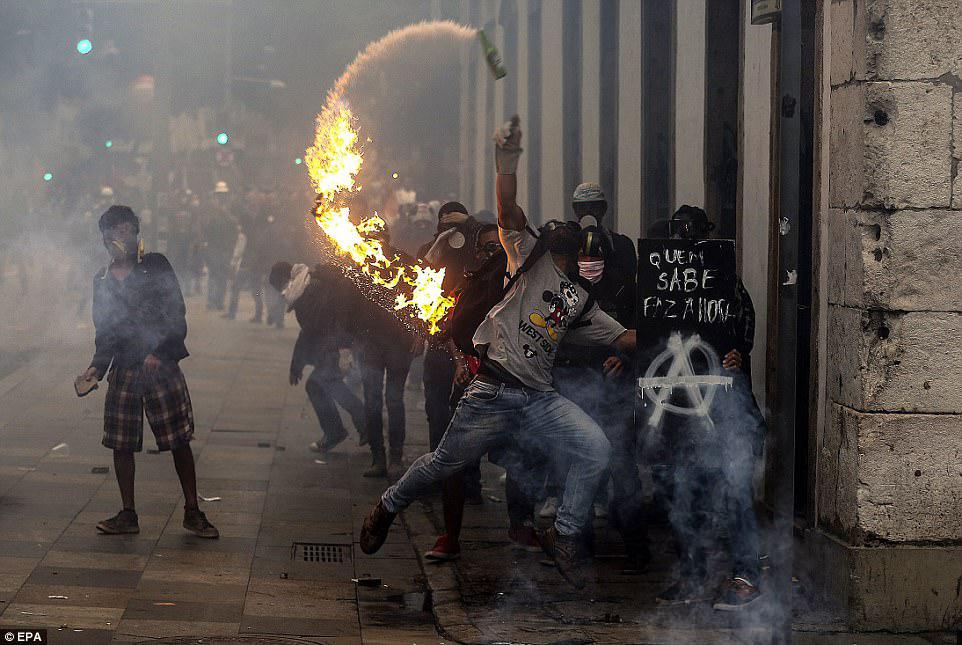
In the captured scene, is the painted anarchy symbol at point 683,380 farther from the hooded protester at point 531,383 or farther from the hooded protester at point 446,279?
the hooded protester at point 446,279

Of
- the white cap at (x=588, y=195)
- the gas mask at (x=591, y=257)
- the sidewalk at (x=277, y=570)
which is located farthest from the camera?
the white cap at (x=588, y=195)

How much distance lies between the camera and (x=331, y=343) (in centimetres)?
1149

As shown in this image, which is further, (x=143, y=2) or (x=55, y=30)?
(x=143, y=2)

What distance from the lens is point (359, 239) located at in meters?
8.05

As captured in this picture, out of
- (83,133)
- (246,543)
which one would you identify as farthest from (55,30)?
(83,133)

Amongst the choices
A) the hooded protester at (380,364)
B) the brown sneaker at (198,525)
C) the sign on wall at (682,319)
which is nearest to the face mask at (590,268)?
the sign on wall at (682,319)

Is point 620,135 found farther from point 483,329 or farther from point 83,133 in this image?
point 83,133

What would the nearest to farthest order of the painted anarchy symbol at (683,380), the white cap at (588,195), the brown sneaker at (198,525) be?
the painted anarchy symbol at (683,380) < the brown sneaker at (198,525) < the white cap at (588,195)

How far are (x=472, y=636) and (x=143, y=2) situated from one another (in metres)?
34.6

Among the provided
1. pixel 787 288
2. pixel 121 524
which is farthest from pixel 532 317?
pixel 121 524

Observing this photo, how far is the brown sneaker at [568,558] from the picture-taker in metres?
6.51

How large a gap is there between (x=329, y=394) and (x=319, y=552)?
3.75m

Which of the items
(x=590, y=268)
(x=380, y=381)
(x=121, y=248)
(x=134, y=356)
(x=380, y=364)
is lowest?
(x=380, y=381)

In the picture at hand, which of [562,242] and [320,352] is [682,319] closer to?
[562,242]
